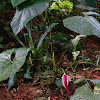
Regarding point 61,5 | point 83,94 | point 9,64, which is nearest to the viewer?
point 83,94

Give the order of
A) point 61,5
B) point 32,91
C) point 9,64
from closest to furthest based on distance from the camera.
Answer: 1. point 9,64
2. point 32,91
3. point 61,5

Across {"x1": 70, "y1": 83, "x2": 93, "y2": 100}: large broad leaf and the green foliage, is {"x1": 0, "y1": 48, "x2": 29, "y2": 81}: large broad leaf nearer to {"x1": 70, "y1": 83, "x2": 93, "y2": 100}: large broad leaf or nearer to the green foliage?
{"x1": 70, "y1": 83, "x2": 93, "y2": 100}: large broad leaf

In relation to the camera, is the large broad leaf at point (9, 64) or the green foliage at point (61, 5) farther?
the green foliage at point (61, 5)

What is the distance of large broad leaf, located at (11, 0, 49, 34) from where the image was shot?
0.76 metres

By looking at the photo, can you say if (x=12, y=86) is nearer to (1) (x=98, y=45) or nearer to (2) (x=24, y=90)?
(2) (x=24, y=90)

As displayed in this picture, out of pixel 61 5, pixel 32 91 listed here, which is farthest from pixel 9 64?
pixel 61 5

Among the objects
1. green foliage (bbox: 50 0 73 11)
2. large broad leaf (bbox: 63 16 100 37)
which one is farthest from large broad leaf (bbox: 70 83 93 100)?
green foliage (bbox: 50 0 73 11)

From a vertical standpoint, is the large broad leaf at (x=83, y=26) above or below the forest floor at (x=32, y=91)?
above

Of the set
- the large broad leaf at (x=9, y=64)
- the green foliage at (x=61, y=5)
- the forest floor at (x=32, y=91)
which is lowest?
the forest floor at (x=32, y=91)

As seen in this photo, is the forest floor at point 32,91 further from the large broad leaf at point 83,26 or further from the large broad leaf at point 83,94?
the large broad leaf at point 83,26

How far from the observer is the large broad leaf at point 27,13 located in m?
0.76

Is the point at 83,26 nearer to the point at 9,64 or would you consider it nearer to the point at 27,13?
the point at 27,13

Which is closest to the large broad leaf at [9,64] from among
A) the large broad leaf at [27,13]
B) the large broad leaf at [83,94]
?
the large broad leaf at [27,13]

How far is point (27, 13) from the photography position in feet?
2.55
